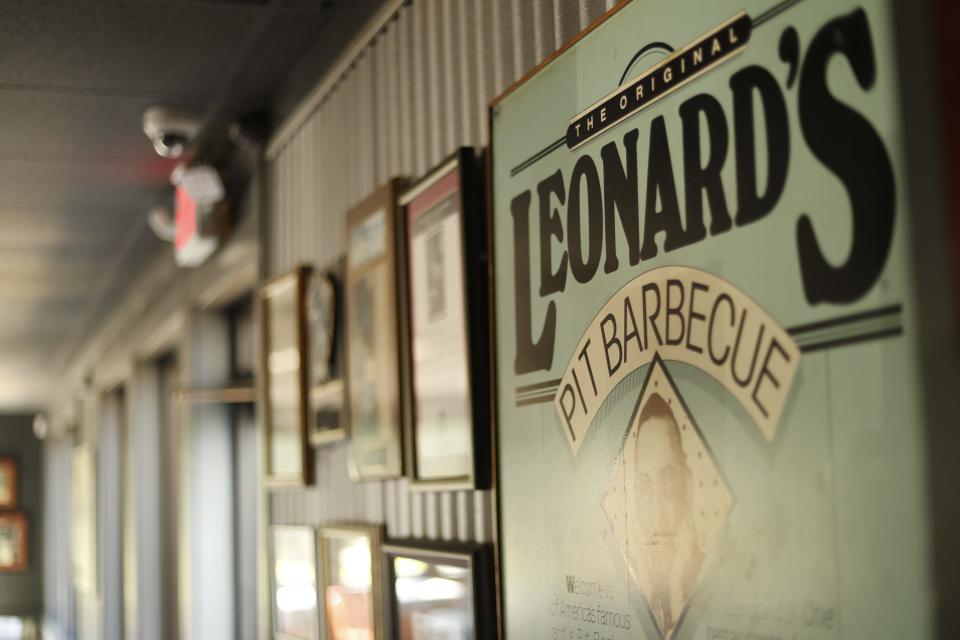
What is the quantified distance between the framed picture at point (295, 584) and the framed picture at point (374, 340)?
1.87ft

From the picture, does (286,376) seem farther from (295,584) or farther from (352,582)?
(352,582)

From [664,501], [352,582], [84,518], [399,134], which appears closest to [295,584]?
[352,582]

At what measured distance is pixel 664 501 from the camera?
5.29 ft

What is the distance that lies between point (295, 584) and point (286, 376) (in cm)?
65

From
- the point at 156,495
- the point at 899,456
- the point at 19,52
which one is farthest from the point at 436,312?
the point at 156,495

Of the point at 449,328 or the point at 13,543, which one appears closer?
the point at 449,328

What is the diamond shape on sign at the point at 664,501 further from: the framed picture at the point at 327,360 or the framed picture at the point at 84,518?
the framed picture at the point at 84,518

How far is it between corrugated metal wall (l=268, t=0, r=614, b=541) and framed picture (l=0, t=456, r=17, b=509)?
11.8m

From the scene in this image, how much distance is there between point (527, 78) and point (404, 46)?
852 mm

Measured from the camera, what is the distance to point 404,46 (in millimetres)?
2838

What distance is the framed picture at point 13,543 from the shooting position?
47.3 ft

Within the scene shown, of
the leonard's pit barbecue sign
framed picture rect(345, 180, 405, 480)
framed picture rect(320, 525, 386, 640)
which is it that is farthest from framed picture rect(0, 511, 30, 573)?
the leonard's pit barbecue sign

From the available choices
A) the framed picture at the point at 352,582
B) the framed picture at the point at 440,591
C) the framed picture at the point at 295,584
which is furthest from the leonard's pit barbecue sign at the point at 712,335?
the framed picture at the point at 295,584

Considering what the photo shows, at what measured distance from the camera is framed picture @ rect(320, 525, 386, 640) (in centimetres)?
289
